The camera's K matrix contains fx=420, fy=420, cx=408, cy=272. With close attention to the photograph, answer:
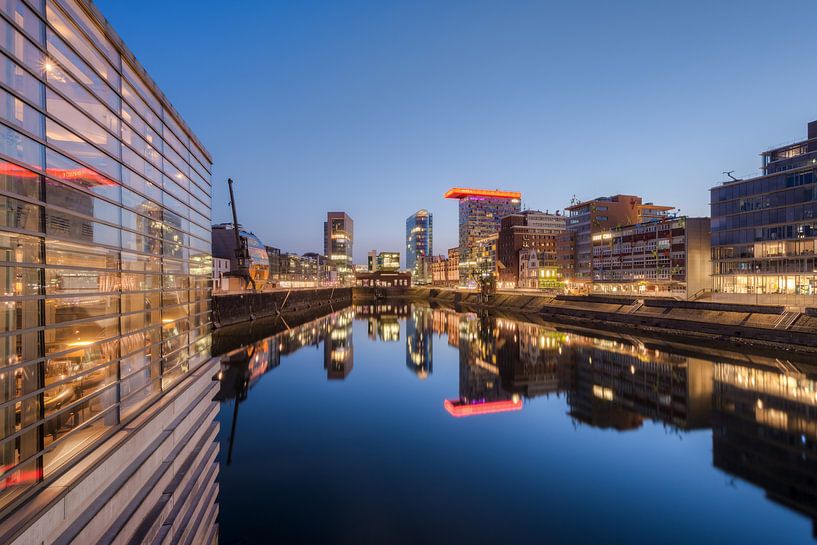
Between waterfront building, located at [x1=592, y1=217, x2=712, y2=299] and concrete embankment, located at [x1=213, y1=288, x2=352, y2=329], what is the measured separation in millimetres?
78670

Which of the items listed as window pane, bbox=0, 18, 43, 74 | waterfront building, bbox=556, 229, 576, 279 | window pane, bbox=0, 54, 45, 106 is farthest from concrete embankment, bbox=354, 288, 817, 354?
window pane, bbox=0, 18, 43, 74

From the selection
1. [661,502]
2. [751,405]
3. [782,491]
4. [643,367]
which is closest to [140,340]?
[661,502]

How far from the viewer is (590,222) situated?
456ft

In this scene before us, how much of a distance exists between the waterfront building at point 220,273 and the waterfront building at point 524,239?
104m

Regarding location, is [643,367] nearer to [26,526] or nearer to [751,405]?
[751,405]

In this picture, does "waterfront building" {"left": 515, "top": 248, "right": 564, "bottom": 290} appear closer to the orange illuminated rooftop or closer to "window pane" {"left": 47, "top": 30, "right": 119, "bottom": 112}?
the orange illuminated rooftop

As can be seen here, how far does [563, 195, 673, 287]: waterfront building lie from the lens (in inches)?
5443

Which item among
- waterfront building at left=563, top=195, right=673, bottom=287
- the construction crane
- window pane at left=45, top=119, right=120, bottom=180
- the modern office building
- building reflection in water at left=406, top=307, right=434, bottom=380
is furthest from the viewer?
waterfront building at left=563, top=195, right=673, bottom=287

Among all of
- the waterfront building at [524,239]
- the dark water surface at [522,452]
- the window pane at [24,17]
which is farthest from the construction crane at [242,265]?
the window pane at [24,17]

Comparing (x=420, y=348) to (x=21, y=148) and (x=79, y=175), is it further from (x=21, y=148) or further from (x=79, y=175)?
(x=21, y=148)

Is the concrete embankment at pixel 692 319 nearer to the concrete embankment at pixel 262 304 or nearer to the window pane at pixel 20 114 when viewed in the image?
the concrete embankment at pixel 262 304

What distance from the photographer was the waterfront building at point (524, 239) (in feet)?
545

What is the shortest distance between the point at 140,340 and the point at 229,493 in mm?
6935

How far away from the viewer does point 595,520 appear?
14812 millimetres
